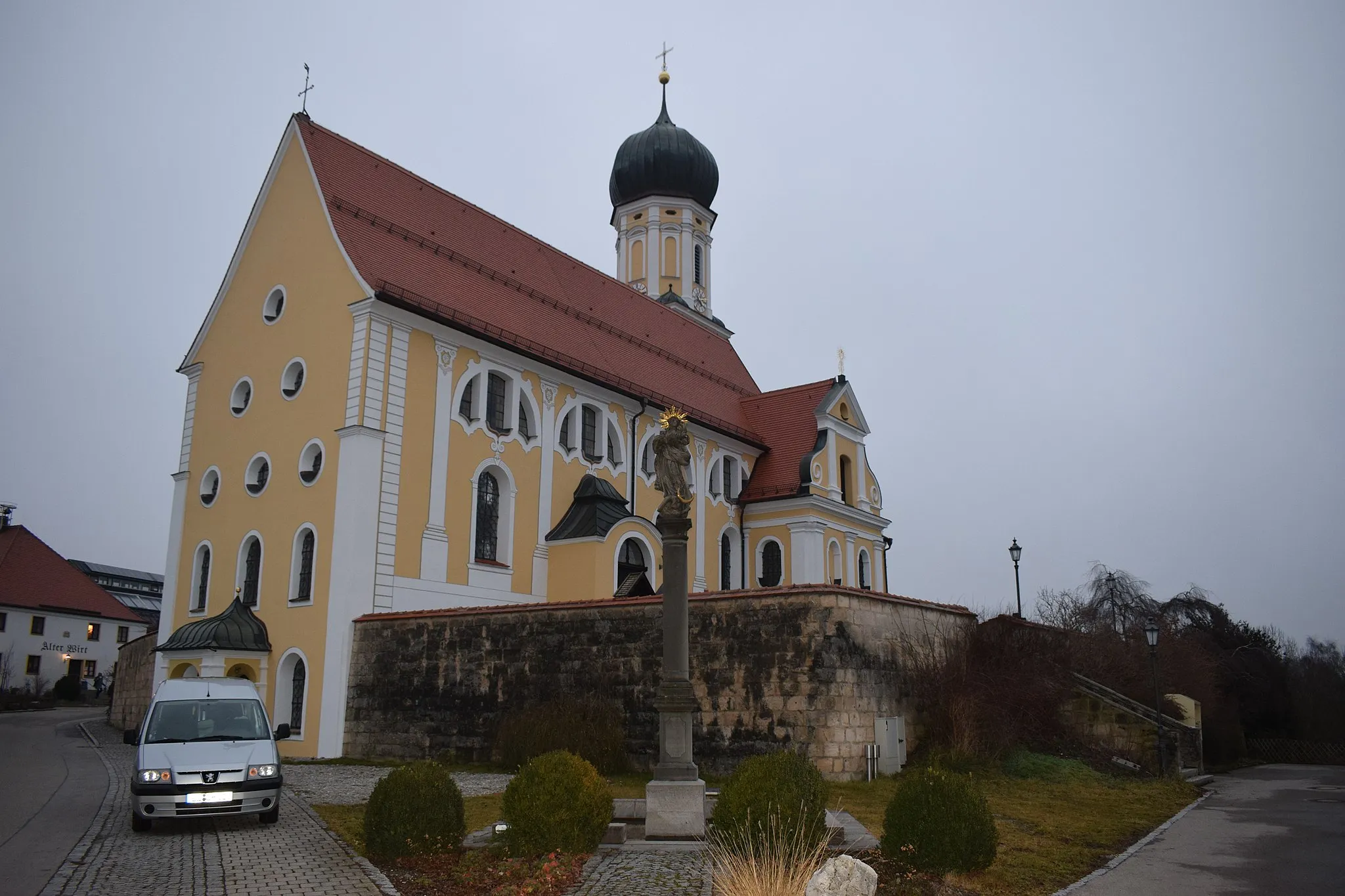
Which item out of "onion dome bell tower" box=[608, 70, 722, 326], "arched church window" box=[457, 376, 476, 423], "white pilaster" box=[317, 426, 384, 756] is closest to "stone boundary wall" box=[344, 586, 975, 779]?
"white pilaster" box=[317, 426, 384, 756]

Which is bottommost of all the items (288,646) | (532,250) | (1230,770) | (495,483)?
Result: (1230,770)

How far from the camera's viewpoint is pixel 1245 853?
37.6 ft

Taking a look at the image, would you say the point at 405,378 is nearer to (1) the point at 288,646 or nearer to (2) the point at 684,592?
(1) the point at 288,646

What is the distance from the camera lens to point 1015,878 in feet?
30.9

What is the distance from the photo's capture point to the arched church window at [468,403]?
24.4 m

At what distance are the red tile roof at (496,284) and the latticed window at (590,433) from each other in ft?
3.05

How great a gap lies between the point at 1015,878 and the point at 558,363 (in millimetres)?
19245

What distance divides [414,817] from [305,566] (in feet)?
46.0

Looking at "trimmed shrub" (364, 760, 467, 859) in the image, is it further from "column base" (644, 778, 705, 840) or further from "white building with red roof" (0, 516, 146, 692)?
"white building with red roof" (0, 516, 146, 692)

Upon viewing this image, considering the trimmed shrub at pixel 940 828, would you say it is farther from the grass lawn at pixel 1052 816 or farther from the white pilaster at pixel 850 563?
the white pilaster at pixel 850 563

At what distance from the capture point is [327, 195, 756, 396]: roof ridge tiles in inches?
Result: 990

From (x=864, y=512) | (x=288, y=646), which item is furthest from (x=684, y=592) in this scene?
(x=864, y=512)

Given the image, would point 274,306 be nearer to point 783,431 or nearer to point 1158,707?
point 783,431

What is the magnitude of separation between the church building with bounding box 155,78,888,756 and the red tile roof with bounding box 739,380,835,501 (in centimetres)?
130
